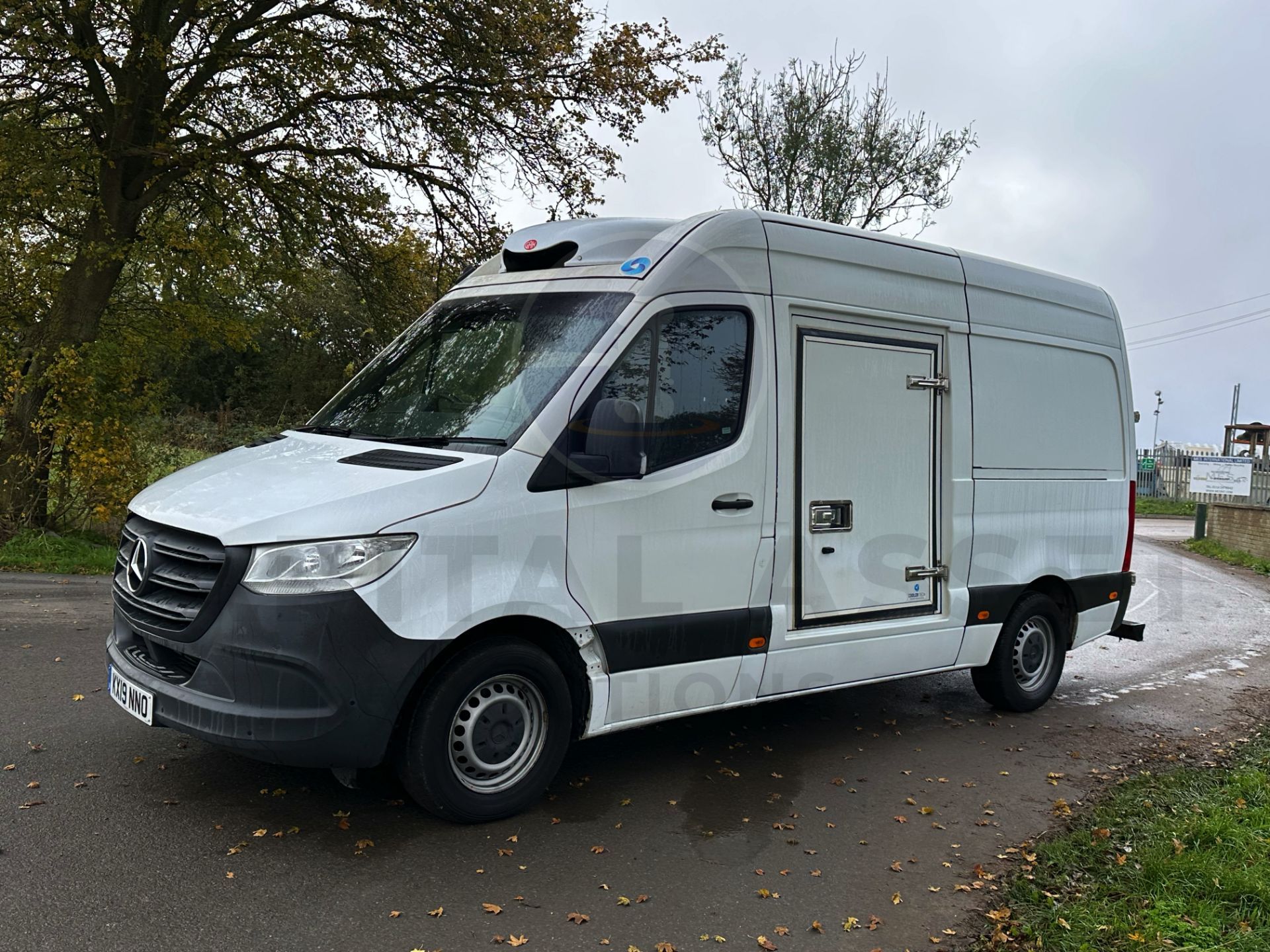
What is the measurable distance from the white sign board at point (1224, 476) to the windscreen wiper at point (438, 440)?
73.2ft

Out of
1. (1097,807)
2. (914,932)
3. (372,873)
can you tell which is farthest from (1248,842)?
(372,873)

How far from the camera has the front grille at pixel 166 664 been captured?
14.0 feet

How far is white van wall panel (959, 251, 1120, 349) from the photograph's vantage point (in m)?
6.77

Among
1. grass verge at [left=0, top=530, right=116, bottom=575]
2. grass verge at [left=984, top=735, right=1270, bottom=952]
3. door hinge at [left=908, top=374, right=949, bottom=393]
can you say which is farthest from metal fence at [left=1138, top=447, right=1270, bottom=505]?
grass verge at [left=984, top=735, right=1270, bottom=952]

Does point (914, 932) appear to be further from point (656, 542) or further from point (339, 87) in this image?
point (339, 87)

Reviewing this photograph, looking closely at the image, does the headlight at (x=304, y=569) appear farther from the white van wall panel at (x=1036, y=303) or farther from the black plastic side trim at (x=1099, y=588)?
the black plastic side trim at (x=1099, y=588)

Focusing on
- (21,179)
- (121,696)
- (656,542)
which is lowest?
(121,696)

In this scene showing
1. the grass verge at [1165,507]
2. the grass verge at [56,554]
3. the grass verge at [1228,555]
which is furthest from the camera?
the grass verge at [1165,507]

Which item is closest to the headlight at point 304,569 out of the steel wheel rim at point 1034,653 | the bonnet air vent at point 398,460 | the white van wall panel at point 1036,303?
the bonnet air vent at point 398,460

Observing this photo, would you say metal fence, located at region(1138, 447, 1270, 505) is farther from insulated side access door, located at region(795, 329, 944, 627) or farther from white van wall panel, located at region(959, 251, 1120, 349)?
insulated side access door, located at region(795, 329, 944, 627)

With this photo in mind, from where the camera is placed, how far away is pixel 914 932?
3.88 m

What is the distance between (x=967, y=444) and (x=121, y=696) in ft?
16.1

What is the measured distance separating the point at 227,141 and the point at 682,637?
981cm

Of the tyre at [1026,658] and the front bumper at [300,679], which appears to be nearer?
the front bumper at [300,679]
